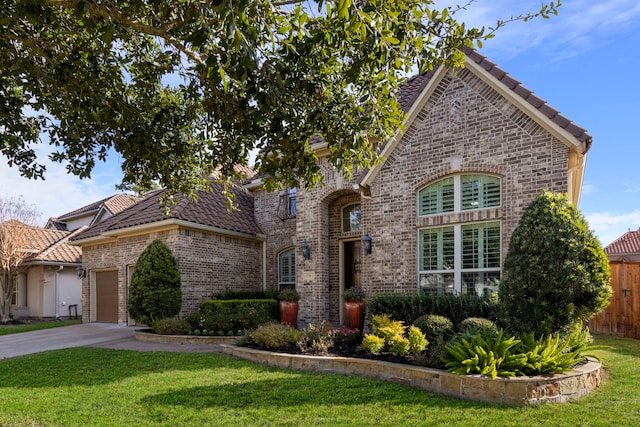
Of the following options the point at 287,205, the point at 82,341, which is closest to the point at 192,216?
the point at 287,205

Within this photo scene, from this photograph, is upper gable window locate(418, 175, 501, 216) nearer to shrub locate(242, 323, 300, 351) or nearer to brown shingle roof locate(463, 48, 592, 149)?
brown shingle roof locate(463, 48, 592, 149)

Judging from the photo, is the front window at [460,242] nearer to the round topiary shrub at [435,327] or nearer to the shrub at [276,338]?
the round topiary shrub at [435,327]

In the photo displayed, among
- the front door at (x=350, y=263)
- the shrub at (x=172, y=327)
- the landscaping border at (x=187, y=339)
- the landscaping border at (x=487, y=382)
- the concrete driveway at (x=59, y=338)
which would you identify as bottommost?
the concrete driveway at (x=59, y=338)

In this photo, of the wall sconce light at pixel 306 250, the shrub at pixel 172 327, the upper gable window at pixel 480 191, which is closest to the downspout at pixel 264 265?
the wall sconce light at pixel 306 250

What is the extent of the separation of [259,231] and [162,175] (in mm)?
9110

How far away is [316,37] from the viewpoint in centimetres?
578

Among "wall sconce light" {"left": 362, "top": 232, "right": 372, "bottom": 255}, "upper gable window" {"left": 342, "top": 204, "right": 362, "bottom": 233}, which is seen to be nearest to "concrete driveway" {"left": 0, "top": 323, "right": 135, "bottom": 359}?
"upper gable window" {"left": 342, "top": 204, "right": 362, "bottom": 233}

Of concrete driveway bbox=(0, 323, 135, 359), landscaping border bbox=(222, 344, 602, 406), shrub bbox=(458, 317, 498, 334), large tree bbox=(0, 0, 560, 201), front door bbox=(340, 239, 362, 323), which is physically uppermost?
large tree bbox=(0, 0, 560, 201)

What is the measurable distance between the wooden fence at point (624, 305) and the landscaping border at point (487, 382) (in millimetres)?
6002

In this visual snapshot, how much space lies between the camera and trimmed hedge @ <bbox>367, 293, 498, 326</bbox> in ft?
29.5

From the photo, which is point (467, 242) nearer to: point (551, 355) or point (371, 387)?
point (551, 355)

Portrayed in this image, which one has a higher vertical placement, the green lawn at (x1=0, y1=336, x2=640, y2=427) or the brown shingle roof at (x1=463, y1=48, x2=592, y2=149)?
the brown shingle roof at (x1=463, y1=48, x2=592, y2=149)

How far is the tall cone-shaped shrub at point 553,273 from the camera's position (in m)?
7.11

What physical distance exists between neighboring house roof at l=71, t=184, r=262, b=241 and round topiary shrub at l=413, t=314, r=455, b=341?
7.81m
